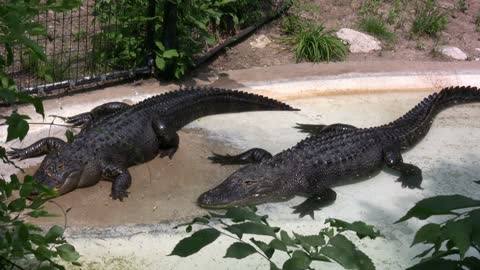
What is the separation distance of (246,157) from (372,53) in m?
2.87

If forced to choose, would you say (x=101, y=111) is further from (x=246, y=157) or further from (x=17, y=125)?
(x=17, y=125)

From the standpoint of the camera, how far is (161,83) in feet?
21.2

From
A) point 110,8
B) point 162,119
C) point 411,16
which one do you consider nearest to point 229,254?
point 162,119

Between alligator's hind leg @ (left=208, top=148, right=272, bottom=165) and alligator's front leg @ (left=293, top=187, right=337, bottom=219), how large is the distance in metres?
0.52

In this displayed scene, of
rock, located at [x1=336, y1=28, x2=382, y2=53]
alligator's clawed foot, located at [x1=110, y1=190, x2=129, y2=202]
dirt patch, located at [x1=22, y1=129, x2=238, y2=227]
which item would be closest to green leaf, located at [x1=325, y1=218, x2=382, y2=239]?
dirt patch, located at [x1=22, y1=129, x2=238, y2=227]

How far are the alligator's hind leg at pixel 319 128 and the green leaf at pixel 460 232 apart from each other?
13.7ft

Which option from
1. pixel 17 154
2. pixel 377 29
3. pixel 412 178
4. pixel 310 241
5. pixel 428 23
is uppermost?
pixel 310 241

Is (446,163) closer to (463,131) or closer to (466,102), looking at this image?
(463,131)

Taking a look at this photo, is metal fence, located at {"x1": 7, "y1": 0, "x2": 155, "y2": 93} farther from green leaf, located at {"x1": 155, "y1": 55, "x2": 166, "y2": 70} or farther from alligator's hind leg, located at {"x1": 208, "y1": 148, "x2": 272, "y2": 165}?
alligator's hind leg, located at {"x1": 208, "y1": 148, "x2": 272, "y2": 165}

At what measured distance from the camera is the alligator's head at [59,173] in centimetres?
467

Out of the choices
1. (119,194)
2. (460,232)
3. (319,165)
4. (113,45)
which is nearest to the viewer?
(460,232)

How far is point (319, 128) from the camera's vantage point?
5.83 meters

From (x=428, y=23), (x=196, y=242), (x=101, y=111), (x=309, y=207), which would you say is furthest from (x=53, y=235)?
(x=428, y=23)

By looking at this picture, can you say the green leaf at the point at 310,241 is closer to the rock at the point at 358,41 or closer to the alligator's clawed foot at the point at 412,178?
the alligator's clawed foot at the point at 412,178
